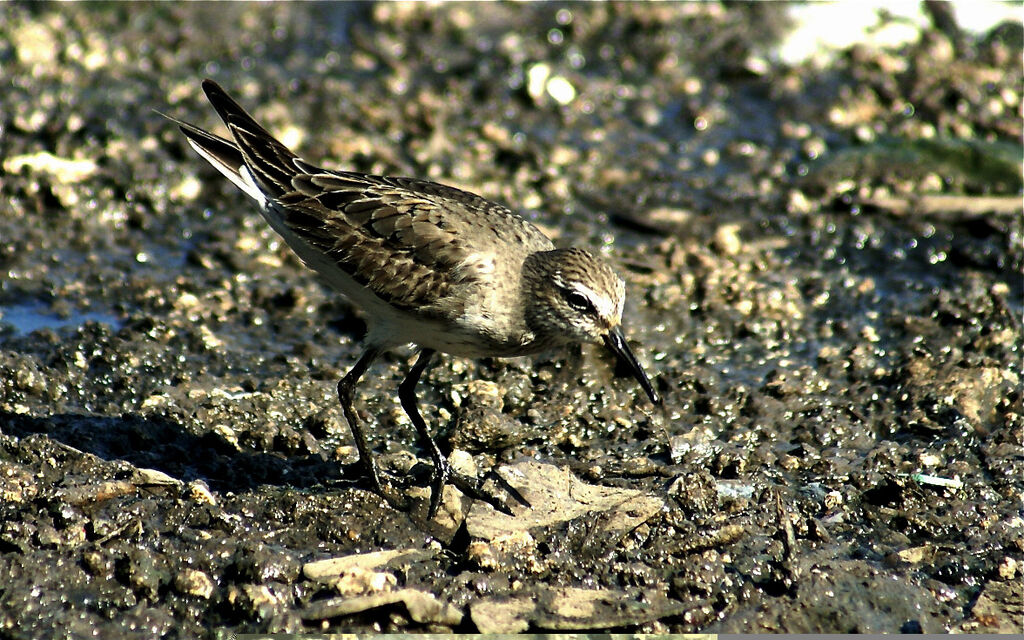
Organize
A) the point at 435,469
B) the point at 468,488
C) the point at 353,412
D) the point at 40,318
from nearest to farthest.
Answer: the point at 468,488 → the point at 435,469 → the point at 353,412 → the point at 40,318

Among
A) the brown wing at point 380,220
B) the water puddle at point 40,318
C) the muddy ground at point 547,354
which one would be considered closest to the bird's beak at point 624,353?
the muddy ground at point 547,354

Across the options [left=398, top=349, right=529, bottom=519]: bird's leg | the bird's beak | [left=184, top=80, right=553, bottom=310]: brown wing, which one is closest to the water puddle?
[left=184, top=80, right=553, bottom=310]: brown wing

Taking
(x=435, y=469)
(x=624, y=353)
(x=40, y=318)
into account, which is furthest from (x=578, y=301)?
(x=40, y=318)

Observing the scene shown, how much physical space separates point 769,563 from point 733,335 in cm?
289

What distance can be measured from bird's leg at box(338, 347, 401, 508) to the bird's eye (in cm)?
137

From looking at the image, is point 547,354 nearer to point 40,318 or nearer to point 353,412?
point 353,412

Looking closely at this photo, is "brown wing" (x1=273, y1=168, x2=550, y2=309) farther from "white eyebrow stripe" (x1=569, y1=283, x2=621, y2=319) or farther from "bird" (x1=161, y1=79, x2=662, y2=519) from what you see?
"white eyebrow stripe" (x1=569, y1=283, x2=621, y2=319)

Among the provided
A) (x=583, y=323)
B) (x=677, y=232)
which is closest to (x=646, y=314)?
(x=677, y=232)

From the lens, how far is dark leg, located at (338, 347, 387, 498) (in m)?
7.20

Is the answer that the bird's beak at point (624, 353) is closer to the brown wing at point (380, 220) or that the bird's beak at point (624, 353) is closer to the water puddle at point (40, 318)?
the brown wing at point (380, 220)

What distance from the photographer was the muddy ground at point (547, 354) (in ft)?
20.8

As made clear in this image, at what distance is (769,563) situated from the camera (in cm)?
660

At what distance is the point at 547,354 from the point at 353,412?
1862 mm

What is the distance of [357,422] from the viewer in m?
7.40
